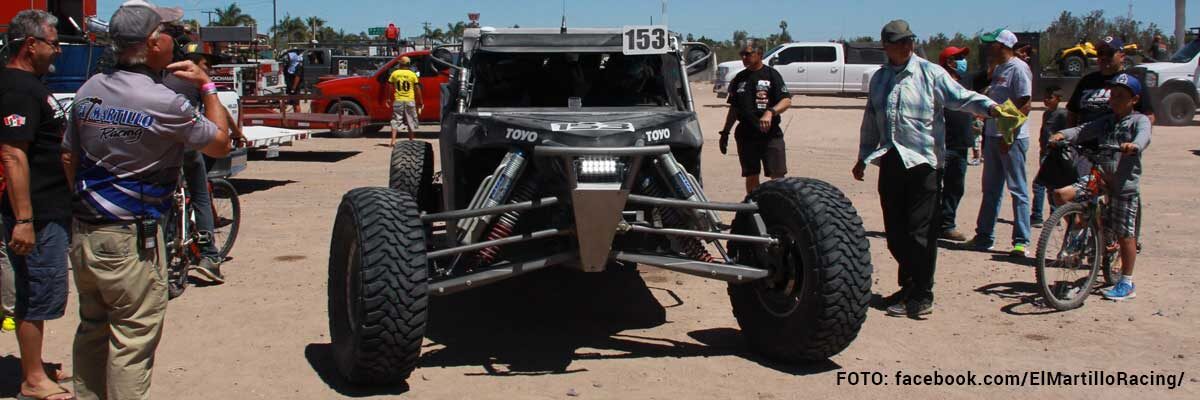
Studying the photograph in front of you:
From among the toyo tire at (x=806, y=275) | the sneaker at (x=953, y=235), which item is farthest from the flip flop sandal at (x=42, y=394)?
the sneaker at (x=953, y=235)

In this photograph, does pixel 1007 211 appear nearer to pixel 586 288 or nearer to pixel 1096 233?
pixel 1096 233

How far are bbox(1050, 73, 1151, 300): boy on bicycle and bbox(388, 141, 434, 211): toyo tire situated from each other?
442 cm

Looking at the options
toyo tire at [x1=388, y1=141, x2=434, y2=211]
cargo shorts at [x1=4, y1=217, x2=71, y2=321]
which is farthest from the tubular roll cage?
toyo tire at [x1=388, y1=141, x2=434, y2=211]

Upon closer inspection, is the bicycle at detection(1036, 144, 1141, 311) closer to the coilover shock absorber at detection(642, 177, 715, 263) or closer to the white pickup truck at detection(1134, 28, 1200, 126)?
the coilover shock absorber at detection(642, 177, 715, 263)

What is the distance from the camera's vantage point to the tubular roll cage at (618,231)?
5.30 meters

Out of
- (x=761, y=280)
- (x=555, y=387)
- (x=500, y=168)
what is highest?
(x=500, y=168)

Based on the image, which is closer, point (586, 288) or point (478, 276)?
point (478, 276)

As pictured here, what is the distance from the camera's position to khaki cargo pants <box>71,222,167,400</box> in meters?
4.16

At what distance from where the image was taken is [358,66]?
3272 cm

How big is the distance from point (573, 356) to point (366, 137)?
15895 mm

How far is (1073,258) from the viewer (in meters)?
7.11

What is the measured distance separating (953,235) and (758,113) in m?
1.94

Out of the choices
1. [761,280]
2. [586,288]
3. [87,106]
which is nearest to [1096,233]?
[761,280]

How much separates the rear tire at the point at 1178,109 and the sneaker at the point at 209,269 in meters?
20.3
